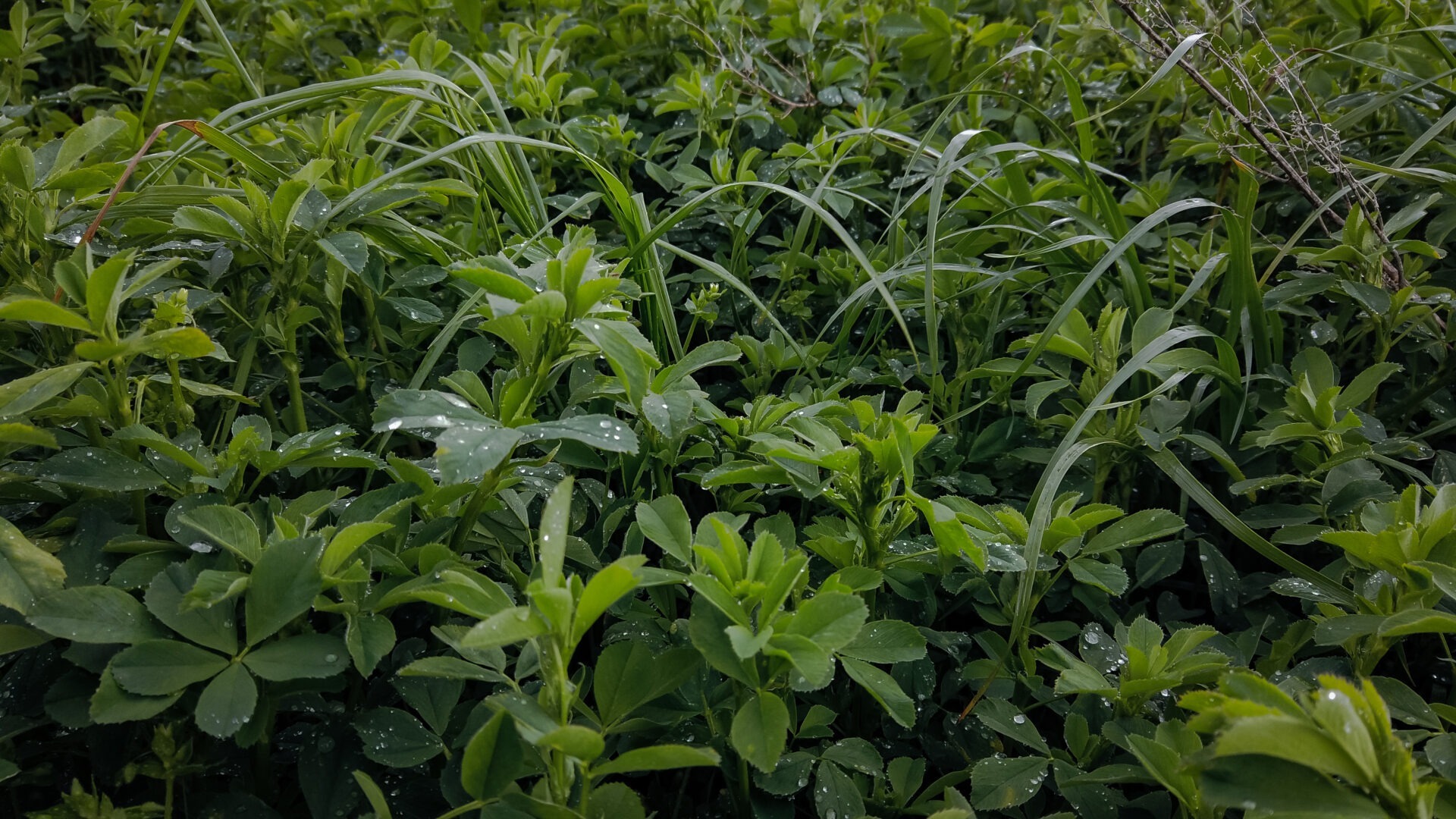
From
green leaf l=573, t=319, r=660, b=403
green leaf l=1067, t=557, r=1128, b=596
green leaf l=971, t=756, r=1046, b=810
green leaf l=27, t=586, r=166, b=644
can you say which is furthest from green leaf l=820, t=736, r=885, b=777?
green leaf l=27, t=586, r=166, b=644

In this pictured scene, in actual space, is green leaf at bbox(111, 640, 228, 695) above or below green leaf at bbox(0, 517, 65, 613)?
below

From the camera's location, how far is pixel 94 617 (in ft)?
2.81

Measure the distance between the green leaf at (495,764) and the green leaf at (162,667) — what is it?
0.94 ft

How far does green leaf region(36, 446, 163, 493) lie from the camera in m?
0.96

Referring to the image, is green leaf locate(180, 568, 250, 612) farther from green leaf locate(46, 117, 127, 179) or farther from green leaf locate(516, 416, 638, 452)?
green leaf locate(46, 117, 127, 179)

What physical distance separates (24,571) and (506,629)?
1.78 feet

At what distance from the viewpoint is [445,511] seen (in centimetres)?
112

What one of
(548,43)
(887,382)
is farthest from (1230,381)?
(548,43)

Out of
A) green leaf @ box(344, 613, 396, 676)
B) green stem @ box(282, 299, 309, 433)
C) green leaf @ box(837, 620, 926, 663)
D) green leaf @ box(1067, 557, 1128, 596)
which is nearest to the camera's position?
green leaf @ box(344, 613, 396, 676)

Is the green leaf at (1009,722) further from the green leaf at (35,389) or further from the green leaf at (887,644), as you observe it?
the green leaf at (35,389)

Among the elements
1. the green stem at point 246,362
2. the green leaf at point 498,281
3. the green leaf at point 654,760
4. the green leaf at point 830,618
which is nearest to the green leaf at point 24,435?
the green stem at point 246,362

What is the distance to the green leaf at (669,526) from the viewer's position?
983 millimetres

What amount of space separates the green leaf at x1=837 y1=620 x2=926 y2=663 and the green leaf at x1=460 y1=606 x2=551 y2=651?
372 mm

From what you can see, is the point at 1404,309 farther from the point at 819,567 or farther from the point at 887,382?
the point at 819,567
